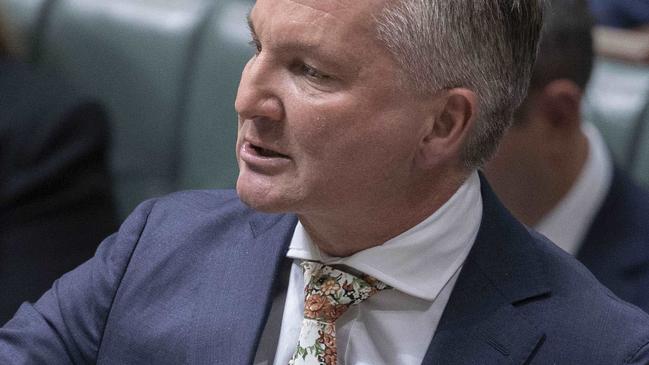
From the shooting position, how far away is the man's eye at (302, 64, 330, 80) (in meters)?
1.14

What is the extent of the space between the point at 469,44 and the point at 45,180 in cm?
111

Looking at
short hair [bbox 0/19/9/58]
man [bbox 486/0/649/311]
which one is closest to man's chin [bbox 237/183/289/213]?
man [bbox 486/0/649/311]

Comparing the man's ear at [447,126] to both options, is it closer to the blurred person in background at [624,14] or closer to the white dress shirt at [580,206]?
the white dress shirt at [580,206]

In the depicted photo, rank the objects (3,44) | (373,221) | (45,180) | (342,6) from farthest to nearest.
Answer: (3,44)
(45,180)
(373,221)
(342,6)

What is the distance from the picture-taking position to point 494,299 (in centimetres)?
123

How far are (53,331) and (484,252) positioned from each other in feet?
1.46

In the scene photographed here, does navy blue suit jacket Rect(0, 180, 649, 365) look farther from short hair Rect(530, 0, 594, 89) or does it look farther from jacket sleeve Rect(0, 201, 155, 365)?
short hair Rect(530, 0, 594, 89)

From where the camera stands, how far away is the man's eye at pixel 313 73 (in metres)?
1.14

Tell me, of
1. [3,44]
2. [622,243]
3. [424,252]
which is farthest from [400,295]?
[3,44]

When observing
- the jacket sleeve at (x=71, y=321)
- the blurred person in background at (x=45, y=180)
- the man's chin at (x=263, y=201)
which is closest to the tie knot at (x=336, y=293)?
the man's chin at (x=263, y=201)

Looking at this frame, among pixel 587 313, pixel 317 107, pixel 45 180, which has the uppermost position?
pixel 317 107

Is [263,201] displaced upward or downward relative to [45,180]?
upward

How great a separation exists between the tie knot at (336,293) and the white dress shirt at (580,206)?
0.66m

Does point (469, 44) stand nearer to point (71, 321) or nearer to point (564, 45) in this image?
point (71, 321)
